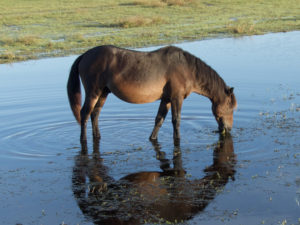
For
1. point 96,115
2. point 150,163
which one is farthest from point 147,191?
point 96,115

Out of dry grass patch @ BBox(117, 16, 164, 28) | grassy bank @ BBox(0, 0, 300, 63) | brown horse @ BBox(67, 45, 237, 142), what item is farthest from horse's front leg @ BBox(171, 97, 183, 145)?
dry grass patch @ BBox(117, 16, 164, 28)

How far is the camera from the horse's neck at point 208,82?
27.4 ft

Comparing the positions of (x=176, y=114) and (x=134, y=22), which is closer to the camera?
(x=176, y=114)

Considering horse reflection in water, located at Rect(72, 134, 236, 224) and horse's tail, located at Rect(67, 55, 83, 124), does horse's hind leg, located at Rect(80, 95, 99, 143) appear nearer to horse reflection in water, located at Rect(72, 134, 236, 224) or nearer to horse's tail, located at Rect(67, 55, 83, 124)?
horse's tail, located at Rect(67, 55, 83, 124)

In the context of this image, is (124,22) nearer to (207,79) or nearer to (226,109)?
(226,109)

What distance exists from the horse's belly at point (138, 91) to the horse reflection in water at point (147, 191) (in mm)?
1034

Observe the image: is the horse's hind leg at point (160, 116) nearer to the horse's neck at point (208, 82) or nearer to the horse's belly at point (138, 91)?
the horse's belly at point (138, 91)

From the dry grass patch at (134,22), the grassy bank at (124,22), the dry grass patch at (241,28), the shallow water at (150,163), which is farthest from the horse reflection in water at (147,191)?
the dry grass patch at (134,22)

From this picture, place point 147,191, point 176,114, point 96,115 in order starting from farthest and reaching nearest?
point 96,115
point 176,114
point 147,191

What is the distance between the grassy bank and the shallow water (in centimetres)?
585

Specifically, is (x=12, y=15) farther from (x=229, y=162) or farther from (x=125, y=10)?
(x=229, y=162)

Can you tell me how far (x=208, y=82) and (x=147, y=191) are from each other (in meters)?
2.79

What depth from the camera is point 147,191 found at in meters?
6.32

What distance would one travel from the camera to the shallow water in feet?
18.7
